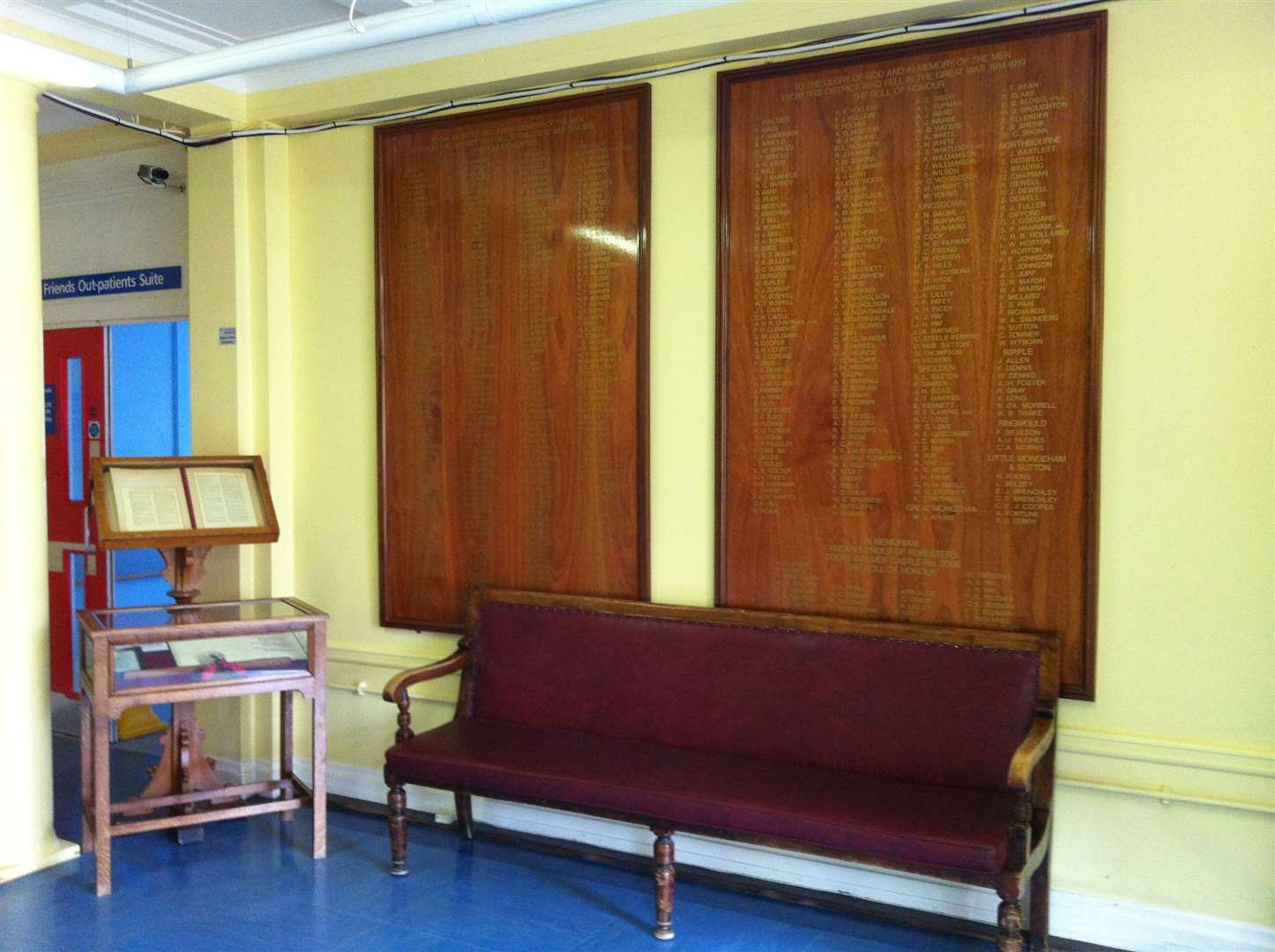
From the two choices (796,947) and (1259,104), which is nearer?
(1259,104)

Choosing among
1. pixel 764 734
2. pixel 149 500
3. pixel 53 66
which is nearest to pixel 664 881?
pixel 764 734

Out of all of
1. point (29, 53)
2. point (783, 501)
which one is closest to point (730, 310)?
point (783, 501)

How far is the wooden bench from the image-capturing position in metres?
3.26

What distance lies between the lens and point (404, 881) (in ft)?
13.2

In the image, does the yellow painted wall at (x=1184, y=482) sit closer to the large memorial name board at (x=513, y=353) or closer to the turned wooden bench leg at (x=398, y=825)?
the large memorial name board at (x=513, y=353)

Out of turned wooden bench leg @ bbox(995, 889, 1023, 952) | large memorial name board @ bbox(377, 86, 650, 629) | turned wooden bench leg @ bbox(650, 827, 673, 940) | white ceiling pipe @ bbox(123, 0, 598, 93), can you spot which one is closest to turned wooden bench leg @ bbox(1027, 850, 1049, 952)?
turned wooden bench leg @ bbox(995, 889, 1023, 952)

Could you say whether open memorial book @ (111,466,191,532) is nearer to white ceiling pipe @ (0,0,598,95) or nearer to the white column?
the white column

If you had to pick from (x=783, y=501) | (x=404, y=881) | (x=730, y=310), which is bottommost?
(x=404, y=881)

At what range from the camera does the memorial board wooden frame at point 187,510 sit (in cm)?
432

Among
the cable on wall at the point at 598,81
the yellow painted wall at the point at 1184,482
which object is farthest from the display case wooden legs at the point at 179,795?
the yellow painted wall at the point at 1184,482

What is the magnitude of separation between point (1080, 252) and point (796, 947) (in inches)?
92.5

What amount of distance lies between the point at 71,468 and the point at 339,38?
12.8ft

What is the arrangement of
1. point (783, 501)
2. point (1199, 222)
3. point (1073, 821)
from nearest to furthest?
point (1199, 222)
point (1073, 821)
point (783, 501)

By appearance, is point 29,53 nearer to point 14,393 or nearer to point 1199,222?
point 14,393
